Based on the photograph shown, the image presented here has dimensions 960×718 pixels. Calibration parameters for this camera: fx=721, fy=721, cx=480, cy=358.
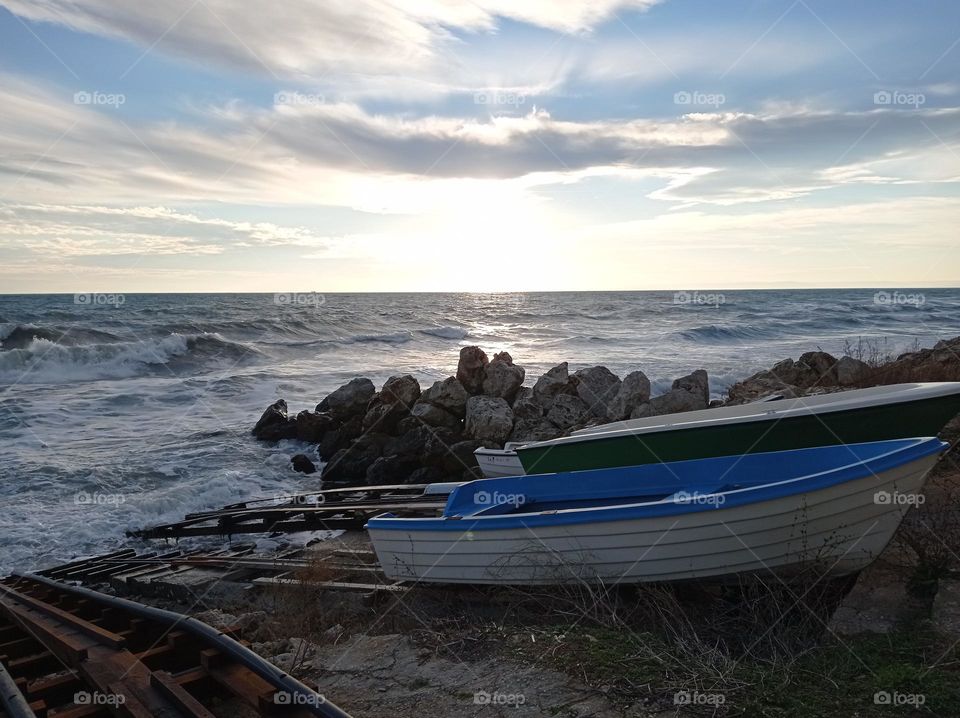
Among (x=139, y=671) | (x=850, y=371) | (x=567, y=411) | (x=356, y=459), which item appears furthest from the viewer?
(x=356, y=459)

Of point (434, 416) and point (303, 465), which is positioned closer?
point (434, 416)

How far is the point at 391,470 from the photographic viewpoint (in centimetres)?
1404

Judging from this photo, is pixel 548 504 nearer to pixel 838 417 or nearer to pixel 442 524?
pixel 442 524

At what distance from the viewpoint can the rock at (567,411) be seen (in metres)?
14.7

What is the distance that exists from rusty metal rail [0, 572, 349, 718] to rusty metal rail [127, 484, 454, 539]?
14.9ft

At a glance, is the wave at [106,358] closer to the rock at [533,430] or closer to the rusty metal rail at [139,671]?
the rock at [533,430]

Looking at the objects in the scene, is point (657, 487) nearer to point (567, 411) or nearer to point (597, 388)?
point (567, 411)

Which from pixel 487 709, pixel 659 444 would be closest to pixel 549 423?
pixel 659 444

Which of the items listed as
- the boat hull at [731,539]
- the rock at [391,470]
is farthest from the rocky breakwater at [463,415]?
the boat hull at [731,539]

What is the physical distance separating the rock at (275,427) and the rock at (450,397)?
3778 mm

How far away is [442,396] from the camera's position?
15883mm

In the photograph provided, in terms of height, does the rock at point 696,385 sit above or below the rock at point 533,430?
above

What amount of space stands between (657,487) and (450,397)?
8530 millimetres

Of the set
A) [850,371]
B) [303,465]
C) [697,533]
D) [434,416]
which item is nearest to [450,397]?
[434,416]
